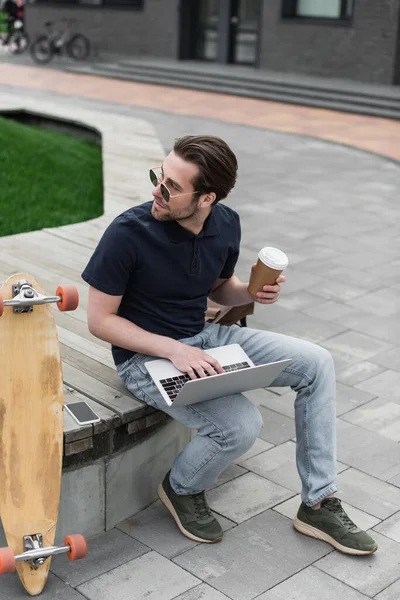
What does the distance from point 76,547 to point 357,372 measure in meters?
2.44

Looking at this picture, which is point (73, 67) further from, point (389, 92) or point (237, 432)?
point (237, 432)

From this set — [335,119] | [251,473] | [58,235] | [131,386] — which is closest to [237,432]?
Answer: [131,386]

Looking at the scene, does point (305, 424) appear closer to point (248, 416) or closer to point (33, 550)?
point (248, 416)

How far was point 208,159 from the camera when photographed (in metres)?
3.30

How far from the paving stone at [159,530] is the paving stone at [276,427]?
0.75 m

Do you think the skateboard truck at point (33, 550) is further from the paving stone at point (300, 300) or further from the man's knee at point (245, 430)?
the paving stone at point (300, 300)

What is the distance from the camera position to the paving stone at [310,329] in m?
5.57

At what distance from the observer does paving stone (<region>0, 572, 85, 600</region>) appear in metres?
3.14

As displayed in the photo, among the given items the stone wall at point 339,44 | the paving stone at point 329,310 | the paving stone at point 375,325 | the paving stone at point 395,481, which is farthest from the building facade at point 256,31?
the paving stone at point 395,481

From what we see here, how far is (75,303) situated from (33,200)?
16.3ft

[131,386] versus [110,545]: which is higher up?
[131,386]

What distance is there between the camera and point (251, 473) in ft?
13.2

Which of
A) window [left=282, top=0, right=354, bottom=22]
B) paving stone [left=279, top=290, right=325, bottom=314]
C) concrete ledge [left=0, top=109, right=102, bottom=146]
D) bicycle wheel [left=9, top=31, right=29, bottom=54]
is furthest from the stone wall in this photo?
paving stone [left=279, top=290, right=325, bottom=314]

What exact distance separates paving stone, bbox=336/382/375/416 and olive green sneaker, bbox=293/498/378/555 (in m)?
1.10
